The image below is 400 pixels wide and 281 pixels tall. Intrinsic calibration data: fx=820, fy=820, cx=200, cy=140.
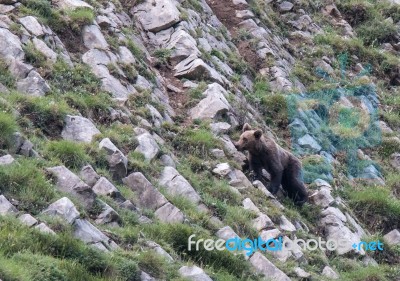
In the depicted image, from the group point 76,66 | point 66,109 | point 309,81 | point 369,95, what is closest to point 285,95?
point 309,81

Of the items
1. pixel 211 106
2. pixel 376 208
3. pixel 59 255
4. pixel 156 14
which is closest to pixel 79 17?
pixel 156 14

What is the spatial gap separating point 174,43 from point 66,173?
Result: 741 centimetres

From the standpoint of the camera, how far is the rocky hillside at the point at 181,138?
34.0ft

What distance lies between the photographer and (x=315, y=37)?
2334 cm

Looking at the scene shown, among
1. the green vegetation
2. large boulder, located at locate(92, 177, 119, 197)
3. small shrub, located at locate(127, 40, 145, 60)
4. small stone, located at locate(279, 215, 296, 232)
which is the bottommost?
the green vegetation

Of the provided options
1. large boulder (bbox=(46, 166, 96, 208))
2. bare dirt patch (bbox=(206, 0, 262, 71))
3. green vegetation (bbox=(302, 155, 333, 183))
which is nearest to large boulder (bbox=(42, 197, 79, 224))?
large boulder (bbox=(46, 166, 96, 208))

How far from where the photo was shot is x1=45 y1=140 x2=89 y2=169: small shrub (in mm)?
11820

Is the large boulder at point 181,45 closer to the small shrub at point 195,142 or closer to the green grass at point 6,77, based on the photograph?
the small shrub at point 195,142

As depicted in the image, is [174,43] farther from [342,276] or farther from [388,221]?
[342,276]

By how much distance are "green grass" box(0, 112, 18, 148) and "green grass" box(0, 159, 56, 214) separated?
0.62 meters

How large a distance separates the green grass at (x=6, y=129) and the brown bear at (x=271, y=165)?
5062mm

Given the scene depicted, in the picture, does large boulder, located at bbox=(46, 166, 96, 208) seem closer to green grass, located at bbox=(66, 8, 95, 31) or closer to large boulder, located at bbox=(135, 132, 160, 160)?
large boulder, located at bbox=(135, 132, 160, 160)

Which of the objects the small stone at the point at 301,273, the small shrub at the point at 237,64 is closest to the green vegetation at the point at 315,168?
the small shrub at the point at 237,64

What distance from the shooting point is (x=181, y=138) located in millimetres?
14938
